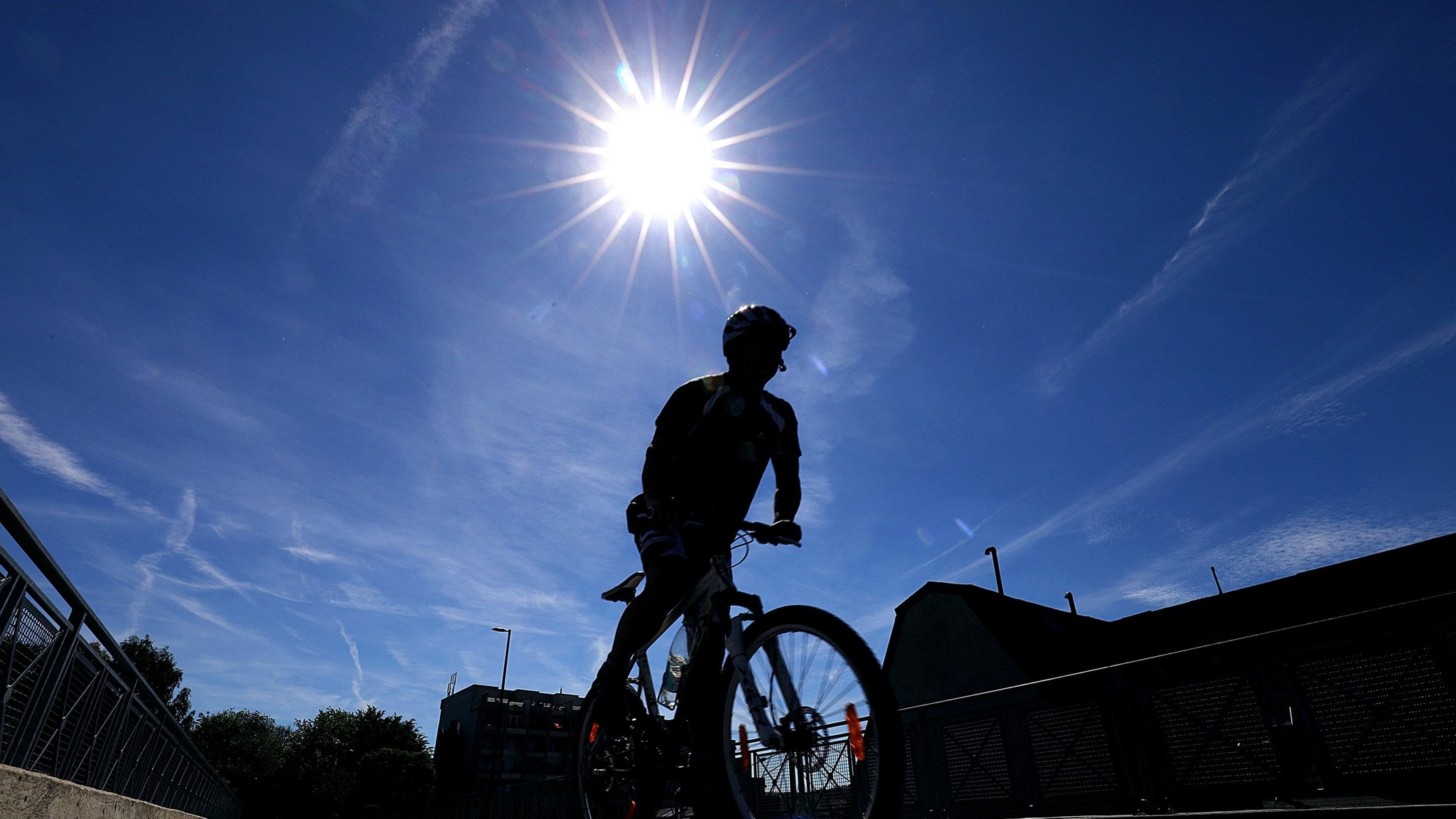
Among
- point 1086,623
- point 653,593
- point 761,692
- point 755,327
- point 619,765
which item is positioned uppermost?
point 1086,623

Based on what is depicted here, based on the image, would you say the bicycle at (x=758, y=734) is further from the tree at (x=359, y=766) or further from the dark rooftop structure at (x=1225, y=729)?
the tree at (x=359, y=766)

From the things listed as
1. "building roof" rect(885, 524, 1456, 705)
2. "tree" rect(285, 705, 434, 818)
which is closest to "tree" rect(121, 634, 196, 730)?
"tree" rect(285, 705, 434, 818)

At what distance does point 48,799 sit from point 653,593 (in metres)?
2.73

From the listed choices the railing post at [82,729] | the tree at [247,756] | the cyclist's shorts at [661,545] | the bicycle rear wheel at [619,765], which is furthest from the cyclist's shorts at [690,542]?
the tree at [247,756]

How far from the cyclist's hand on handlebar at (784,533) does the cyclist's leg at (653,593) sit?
462mm

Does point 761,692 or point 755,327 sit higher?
point 755,327

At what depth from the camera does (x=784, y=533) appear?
11.9 ft

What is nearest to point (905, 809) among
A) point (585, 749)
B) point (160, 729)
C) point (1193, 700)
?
point (1193, 700)

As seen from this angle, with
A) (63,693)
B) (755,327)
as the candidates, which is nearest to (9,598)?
(63,693)

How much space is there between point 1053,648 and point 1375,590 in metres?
12.0

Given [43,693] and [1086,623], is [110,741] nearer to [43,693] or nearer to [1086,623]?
[43,693]

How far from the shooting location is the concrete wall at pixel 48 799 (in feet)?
8.16

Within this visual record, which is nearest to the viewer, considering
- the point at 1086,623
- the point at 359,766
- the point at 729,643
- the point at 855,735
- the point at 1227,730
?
the point at 855,735

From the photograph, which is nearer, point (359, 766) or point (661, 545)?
point (661, 545)
